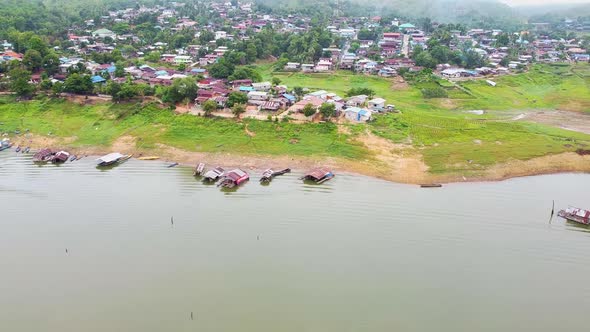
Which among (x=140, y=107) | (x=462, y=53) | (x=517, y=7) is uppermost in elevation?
(x=517, y=7)

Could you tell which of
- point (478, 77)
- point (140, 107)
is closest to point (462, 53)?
point (478, 77)

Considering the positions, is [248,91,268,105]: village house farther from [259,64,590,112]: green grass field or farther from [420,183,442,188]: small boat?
[420,183,442,188]: small boat

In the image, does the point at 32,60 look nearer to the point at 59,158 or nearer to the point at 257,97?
the point at 59,158

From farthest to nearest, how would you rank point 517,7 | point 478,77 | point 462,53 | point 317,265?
point 517,7, point 462,53, point 478,77, point 317,265

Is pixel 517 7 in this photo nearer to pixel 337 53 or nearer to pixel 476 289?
pixel 337 53

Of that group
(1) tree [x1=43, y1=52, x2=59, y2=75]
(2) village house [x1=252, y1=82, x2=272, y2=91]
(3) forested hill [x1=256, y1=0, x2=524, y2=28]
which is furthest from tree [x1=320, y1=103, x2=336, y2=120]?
(3) forested hill [x1=256, y1=0, x2=524, y2=28]

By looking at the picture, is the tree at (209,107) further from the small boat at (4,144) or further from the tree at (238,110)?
the small boat at (4,144)
